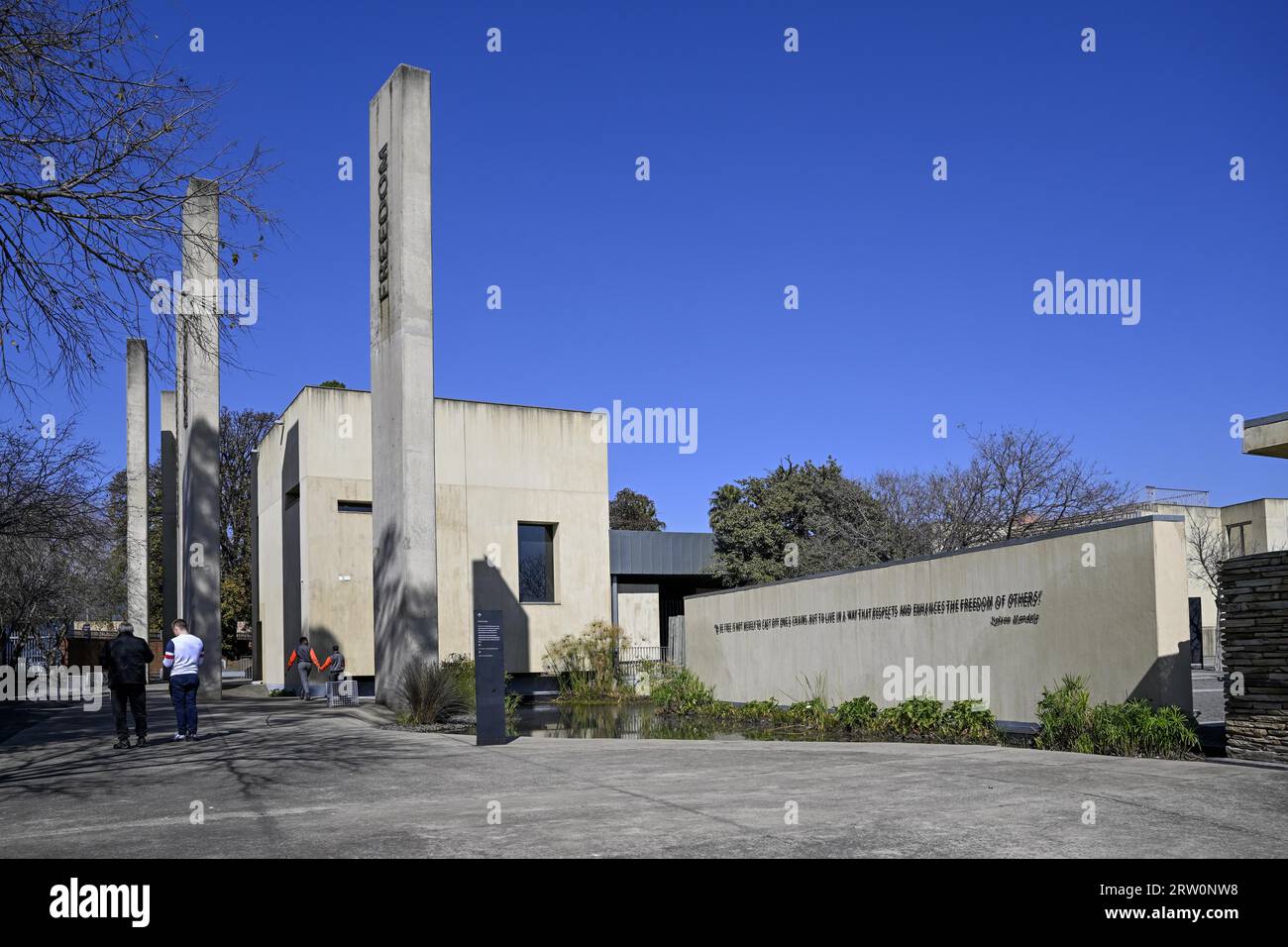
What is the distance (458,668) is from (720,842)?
16964 millimetres

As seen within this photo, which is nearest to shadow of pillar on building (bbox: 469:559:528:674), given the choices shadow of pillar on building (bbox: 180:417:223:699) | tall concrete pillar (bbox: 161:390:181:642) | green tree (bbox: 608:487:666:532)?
shadow of pillar on building (bbox: 180:417:223:699)

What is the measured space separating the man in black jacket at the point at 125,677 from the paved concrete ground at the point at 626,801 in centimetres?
57

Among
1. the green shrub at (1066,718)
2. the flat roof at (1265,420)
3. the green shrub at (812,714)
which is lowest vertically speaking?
the green shrub at (812,714)

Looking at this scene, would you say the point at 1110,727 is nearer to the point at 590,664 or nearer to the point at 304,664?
the point at 590,664

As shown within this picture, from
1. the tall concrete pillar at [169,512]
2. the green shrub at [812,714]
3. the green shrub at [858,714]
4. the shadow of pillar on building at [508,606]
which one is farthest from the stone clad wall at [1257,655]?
the tall concrete pillar at [169,512]

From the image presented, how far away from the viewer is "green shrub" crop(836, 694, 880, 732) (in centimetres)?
1834

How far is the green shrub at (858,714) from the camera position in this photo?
18.3m

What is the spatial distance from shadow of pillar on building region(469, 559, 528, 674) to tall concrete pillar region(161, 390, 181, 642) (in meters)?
17.9

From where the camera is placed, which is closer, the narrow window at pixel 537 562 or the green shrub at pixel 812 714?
the green shrub at pixel 812 714

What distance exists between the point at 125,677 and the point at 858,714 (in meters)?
11.4

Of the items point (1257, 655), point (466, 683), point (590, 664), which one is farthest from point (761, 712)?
point (590, 664)

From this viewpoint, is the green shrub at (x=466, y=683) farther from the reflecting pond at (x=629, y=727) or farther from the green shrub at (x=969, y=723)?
the green shrub at (x=969, y=723)
